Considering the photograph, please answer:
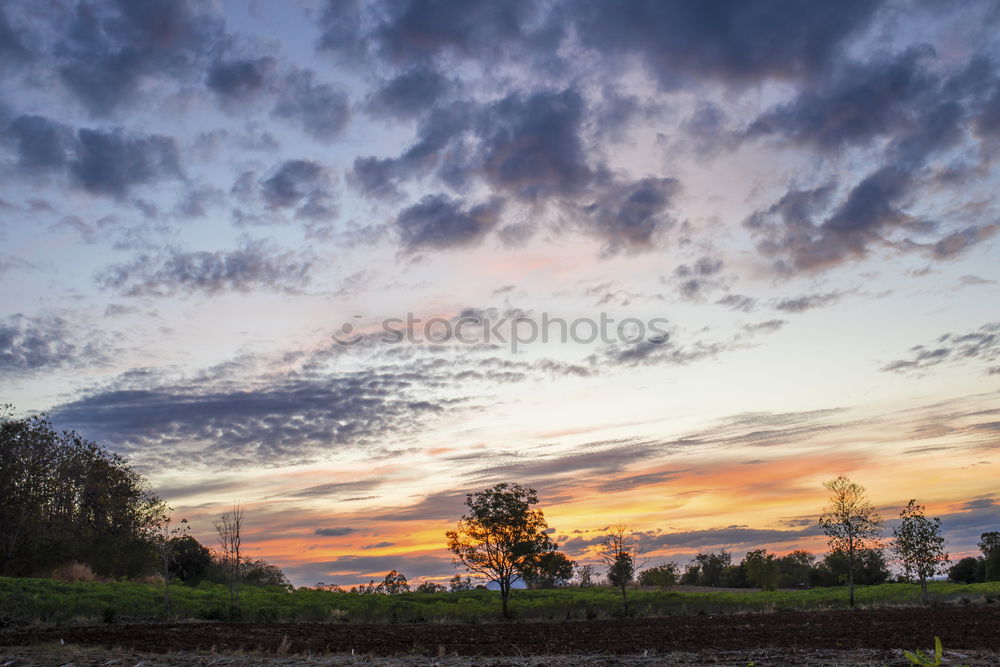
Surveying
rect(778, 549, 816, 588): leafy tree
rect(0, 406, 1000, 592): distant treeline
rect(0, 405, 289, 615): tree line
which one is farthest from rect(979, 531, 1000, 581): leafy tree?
rect(0, 405, 289, 615): tree line

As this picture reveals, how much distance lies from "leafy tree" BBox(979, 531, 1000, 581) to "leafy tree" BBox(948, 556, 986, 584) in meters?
1.41

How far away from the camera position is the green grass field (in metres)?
41.0

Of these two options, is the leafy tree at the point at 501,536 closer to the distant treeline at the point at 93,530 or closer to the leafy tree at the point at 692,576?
the distant treeline at the point at 93,530

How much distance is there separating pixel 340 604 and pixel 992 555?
266ft

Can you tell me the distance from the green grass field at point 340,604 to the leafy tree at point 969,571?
27.0m

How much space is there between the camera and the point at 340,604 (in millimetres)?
54500

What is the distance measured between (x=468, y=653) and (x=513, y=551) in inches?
1248

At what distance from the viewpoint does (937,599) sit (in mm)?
61656

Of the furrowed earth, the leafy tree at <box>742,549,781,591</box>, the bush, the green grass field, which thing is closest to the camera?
the furrowed earth

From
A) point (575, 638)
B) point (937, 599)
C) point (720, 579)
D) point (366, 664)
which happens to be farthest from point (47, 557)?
point (720, 579)

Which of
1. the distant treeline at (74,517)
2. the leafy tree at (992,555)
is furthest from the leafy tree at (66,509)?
the leafy tree at (992,555)

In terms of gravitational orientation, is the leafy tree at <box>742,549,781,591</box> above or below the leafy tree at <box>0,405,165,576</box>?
below

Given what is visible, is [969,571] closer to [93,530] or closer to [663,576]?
[663,576]

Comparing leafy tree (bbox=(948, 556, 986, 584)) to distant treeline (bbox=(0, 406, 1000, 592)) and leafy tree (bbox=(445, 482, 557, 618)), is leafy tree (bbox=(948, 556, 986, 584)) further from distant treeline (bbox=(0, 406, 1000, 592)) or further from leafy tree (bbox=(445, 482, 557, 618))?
leafy tree (bbox=(445, 482, 557, 618))
